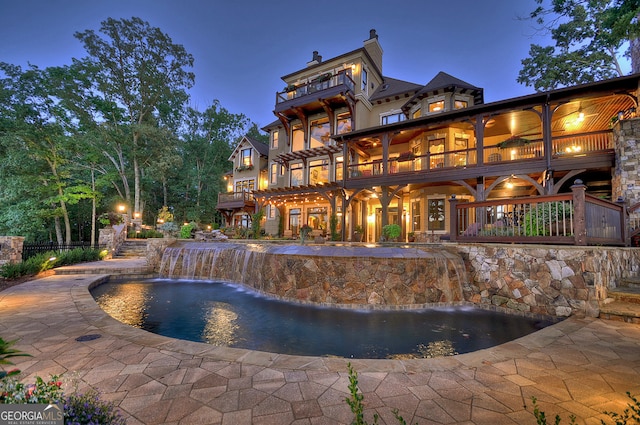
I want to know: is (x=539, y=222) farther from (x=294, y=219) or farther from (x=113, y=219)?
(x=113, y=219)

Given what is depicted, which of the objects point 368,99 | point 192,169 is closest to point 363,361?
point 368,99

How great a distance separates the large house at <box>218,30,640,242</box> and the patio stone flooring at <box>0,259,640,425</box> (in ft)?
18.9

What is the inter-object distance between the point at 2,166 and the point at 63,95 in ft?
22.8

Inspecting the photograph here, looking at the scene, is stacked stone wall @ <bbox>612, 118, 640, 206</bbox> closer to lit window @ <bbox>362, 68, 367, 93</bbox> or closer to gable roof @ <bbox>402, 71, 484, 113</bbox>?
gable roof @ <bbox>402, 71, 484, 113</bbox>

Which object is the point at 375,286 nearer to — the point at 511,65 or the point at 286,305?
the point at 286,305

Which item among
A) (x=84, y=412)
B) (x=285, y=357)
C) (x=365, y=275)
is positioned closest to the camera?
(x=84, y=412)

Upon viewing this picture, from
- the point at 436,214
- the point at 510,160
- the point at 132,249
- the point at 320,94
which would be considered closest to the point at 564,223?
the point at 510,160

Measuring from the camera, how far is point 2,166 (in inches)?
747

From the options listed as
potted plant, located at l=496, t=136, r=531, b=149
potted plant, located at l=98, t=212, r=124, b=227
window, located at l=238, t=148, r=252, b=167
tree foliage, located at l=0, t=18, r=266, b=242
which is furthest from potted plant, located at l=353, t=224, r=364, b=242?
tree foliage, located at l=0, t=18, r=266, b=242

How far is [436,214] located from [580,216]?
9.93 m

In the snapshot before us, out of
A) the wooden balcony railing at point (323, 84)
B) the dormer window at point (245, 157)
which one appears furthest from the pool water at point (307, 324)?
the dormer window at point (245, 157)

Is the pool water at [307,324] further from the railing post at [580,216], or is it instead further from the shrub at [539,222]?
the shrub at [539,222]

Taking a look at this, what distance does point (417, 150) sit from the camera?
17.0m

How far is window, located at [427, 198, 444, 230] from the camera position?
15.9 meters
